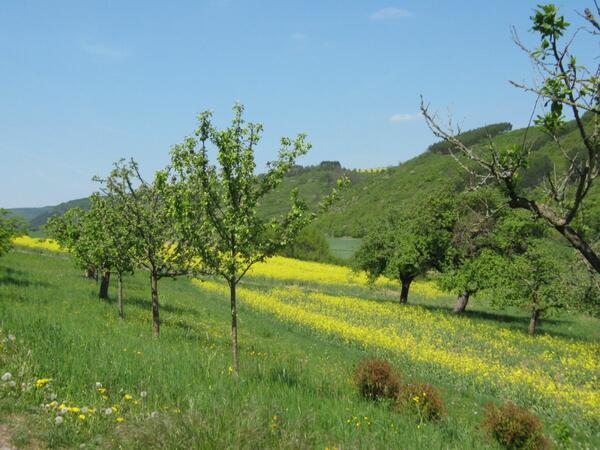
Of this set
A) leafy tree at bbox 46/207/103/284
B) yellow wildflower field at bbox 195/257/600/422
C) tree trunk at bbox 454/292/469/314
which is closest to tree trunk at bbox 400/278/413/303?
yellow wildflower field at bbox 195/257/600/422

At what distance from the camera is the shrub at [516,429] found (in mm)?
8156

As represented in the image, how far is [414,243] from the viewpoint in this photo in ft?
115

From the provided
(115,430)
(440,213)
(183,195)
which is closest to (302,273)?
(440,213)

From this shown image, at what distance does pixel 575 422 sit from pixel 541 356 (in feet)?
32.4

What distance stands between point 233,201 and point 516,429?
Result: 6.90 meters

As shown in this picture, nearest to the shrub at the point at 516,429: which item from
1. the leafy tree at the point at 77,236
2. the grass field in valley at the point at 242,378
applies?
the grass field in valley at the point at 242,378

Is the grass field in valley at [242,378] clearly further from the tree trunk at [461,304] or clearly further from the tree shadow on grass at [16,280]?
the tree trunk at [461,304]

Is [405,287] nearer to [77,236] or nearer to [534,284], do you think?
[534,284]

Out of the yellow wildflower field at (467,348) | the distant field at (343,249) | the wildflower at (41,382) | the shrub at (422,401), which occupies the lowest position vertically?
the yellow wildflower field at (467,348)

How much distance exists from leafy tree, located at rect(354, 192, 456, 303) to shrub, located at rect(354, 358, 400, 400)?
24402 mm

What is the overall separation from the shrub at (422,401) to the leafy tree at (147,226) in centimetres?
850

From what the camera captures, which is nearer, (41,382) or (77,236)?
(41,382)

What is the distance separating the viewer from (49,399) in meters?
5.90

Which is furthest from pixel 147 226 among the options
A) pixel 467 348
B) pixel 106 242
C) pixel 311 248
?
pixel 311 248
